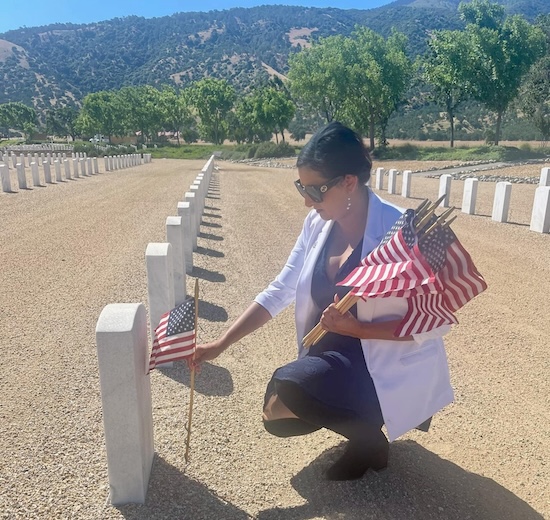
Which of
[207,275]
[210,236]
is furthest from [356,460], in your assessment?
[210,236]

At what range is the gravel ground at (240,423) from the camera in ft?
8.79

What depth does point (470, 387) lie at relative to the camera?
405cm

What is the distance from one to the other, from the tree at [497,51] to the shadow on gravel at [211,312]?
3755cm

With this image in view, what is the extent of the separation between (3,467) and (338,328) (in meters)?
2.04

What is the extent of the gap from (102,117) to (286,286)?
84.9 meters

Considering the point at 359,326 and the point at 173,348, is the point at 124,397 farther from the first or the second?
the point at 359,326

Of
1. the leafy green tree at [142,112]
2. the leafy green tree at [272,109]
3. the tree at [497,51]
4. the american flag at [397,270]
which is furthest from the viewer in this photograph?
the leafy green tree at [142,112]

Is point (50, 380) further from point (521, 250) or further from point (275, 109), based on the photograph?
point (275, 109)

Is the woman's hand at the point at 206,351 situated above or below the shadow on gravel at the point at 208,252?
above

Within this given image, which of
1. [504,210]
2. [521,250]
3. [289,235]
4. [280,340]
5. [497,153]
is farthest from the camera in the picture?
[497,153]

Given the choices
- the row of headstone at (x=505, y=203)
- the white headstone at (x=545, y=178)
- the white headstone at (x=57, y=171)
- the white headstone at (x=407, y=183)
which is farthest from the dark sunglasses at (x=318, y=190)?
the white headstone at (x=57, y=171)

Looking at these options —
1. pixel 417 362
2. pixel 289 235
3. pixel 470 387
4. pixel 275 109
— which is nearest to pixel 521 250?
pixel 289 235

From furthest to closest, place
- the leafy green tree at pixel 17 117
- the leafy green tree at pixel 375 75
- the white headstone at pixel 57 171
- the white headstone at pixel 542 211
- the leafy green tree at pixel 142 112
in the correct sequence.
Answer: the leafy green tree at pixel 17 117
the leafy green tree at pixel 142 112
the leafy green tree at pixel 375 75
the white headstone at pixel 57 171
the white headstone at pixel 542 211

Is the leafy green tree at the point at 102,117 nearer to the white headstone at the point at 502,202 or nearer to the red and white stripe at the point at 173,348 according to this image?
the white headstone at the point at 502,202
